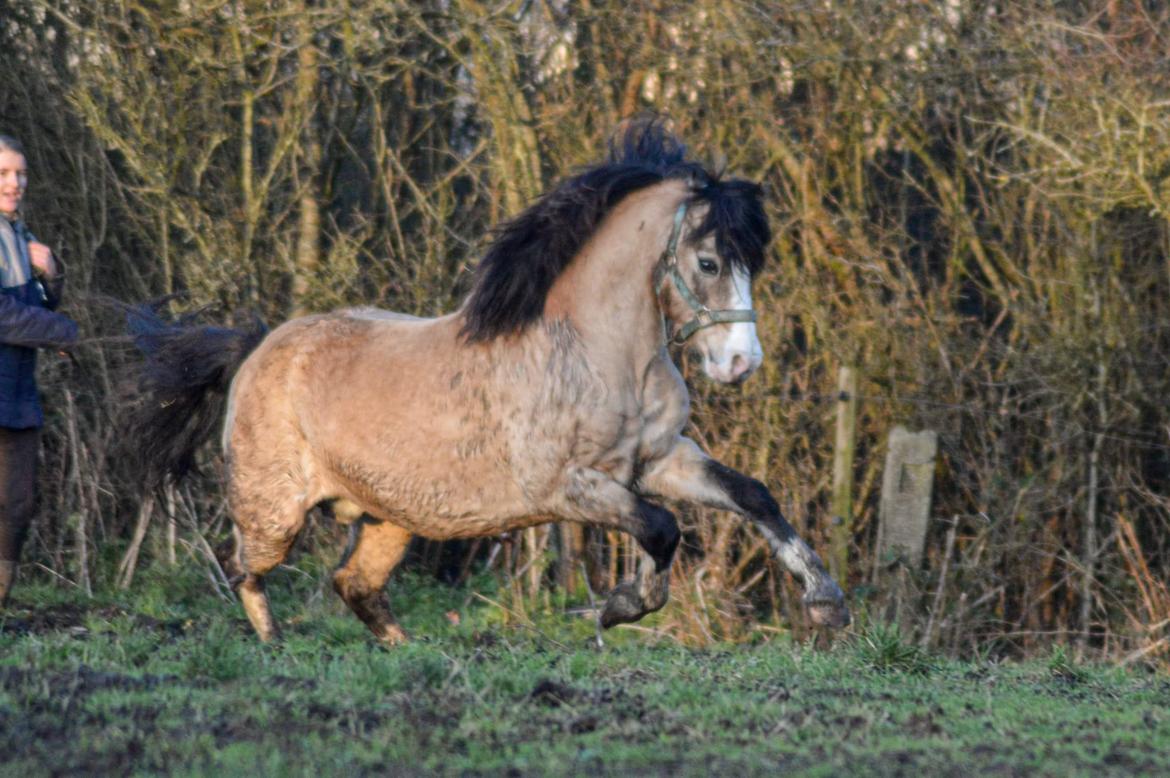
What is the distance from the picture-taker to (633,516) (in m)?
5.34

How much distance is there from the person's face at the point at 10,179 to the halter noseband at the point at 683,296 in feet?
9.51

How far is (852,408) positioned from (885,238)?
1720 mm

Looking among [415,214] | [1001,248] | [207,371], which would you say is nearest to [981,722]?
[207,371]

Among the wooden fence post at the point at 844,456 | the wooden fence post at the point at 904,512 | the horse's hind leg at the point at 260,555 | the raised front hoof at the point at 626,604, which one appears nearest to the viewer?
the raised front hoof at the point at 626,604

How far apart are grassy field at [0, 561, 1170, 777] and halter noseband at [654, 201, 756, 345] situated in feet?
4.12

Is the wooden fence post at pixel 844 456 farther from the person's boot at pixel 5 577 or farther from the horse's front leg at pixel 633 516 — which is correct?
→ the person's boot at pixel 5 577

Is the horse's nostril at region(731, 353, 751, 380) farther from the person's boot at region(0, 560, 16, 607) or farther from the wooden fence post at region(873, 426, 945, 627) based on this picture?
the person's boot at region(0, 560, 16, 607)

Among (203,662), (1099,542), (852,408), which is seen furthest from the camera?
(1099,542)

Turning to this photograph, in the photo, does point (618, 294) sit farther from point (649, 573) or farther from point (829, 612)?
point (829, 612)

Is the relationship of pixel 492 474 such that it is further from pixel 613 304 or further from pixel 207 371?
pixel 207 371

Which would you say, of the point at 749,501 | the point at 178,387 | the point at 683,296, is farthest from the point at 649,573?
the point at 178,387

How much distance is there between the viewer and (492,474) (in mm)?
5652

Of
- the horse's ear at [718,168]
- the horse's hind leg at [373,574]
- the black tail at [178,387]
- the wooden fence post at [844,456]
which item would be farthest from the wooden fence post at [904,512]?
the black tail at [178,387]

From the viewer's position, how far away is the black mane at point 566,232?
18.0 feet
